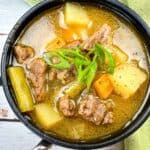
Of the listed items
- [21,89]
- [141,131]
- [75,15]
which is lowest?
[141,131]

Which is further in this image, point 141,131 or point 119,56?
point 141,131

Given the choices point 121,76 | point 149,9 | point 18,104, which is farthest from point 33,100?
point 149,9

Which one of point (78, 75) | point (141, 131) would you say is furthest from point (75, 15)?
point (141, 131)

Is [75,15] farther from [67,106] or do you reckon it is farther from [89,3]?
[67,106]

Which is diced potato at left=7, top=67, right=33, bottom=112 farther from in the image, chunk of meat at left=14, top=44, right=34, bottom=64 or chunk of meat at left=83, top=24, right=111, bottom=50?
chunk of meat at left=83, top=24, right=111, bottom=50

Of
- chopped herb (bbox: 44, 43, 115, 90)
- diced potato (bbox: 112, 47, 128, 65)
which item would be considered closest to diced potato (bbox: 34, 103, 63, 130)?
chopped herb (bbox: 44, 43, 115, 90)

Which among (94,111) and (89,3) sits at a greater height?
(89,3)

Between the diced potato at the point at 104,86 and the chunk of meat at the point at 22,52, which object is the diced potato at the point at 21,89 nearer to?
the chunk of meat at the point at 22,52
